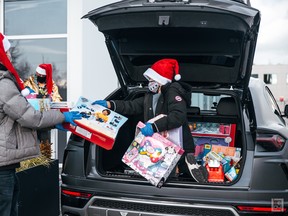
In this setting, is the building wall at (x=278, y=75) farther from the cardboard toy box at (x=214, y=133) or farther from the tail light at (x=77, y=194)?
the tail light at (x=77, y=194)

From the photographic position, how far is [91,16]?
303 centimetres

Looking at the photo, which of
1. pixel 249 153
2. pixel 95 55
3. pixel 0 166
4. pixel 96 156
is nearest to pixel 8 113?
pixel 0 166

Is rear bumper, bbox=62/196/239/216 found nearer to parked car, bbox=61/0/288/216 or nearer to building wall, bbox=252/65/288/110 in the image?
parked car, bbox=61/0/288/216

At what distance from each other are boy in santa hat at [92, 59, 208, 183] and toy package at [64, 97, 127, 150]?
0.23m

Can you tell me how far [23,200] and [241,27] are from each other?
2341 millimetres

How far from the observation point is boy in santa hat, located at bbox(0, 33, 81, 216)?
2.61 metres

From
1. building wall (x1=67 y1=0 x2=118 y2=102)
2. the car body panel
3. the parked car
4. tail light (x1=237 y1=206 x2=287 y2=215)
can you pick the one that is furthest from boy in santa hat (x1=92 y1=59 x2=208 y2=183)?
building wall (x1=67 y1=0 x2=118 y2=102)

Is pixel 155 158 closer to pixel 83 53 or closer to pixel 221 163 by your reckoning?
pixel 221 163

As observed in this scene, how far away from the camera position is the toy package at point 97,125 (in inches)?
119

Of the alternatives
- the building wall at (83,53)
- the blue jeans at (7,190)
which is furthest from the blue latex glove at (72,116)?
the building wall at (83,53)

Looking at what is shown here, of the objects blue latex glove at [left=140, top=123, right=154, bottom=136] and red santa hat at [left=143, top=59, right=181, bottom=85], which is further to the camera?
red santa hat at [left=143, top=59, right=181, bottom=85]

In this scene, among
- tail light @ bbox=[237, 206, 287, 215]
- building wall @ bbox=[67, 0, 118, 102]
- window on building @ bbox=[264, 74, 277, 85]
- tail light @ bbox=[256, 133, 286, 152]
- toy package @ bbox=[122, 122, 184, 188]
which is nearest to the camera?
tail light @ bbox=[237, 206, 287, 215]

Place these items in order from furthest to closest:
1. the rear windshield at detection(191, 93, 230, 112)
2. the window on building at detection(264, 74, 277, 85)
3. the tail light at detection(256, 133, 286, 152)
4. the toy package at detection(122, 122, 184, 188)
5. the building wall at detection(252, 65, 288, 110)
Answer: the window on building at detection(264, 74, 277, 85) → the building wall at detection(252, 65, 288, 110) → the rear windshield at detection(191, 93, 230, 112) → the toy package at detection(122, 122, 184, 188) → the tail light at detection(256, 133, 286, 152)

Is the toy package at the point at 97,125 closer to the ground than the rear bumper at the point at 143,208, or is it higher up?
higher up
